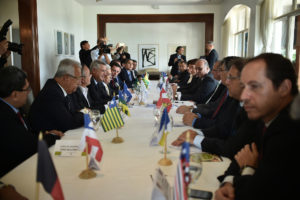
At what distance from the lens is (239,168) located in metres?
1.37

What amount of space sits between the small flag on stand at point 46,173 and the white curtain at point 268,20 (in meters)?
6.29

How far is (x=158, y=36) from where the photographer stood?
484 inches

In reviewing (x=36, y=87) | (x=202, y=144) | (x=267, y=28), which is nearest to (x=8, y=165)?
(x=202, y=144)

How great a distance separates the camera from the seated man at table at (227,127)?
1692 millimetres

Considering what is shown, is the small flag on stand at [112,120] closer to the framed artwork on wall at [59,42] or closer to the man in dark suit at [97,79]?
the man in dark suit at [97,79]

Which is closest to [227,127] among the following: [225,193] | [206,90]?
[225,193]

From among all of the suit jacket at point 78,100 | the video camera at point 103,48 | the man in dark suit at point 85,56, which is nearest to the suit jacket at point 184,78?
the video camera at point 103,48

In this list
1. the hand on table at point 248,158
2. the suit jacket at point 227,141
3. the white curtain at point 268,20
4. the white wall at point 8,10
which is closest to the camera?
the hand on table at point 248,158

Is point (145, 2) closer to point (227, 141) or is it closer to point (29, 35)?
point (29, 35)

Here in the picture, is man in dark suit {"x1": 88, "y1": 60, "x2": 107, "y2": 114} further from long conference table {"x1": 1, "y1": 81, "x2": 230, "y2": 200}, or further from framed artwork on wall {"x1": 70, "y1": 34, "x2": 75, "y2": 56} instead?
framed artwork on wall {"x1": 70, "y1": 34, "x2": 75, "y2": 56}

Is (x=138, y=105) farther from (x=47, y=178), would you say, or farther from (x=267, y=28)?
(x=267, y=28)

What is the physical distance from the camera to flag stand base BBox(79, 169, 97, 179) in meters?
1.34

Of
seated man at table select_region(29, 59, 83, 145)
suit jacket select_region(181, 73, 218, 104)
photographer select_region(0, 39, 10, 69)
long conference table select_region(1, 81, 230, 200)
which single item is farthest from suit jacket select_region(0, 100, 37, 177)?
suit jacket select_region(181, 73, 218, 104)

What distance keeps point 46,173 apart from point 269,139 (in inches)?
30.1
